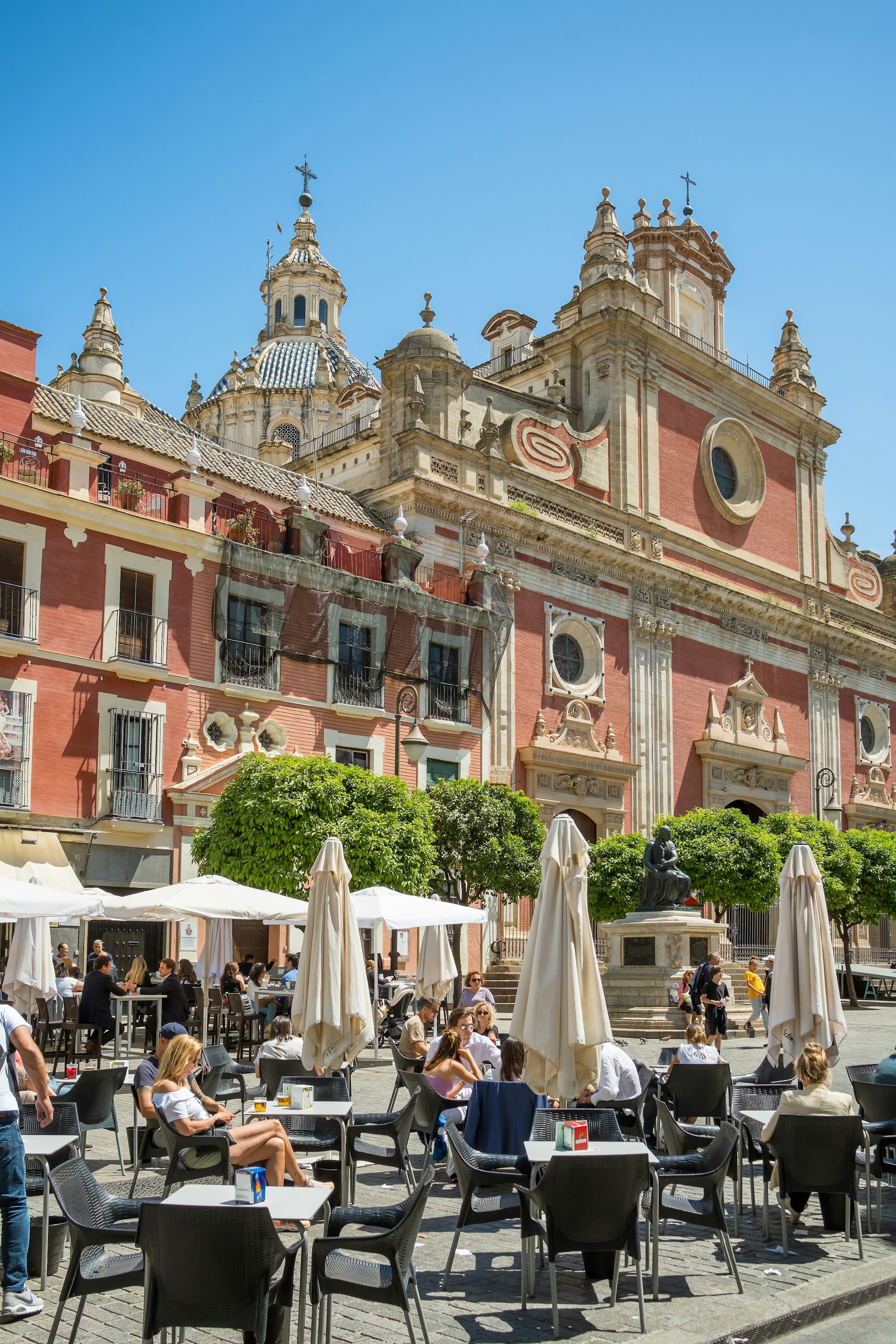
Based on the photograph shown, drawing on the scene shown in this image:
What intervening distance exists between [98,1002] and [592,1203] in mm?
9961

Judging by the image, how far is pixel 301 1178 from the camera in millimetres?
7301

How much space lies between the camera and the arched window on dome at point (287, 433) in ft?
179

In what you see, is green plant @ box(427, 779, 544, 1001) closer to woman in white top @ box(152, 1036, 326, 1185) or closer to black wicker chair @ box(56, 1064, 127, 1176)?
black wicker chair @ box(56, 1064, 127, 1176)

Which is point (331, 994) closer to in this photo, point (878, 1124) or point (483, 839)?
point (878, 1124)

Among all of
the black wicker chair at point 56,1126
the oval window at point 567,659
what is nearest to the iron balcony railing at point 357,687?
the oval window at point 567,659

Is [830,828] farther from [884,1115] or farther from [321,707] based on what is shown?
[884,1115]

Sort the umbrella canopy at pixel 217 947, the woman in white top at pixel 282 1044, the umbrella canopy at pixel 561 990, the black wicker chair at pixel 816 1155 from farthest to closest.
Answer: the umbrella canopy at pixel 217 947 → the woman in white top at pixel 282 1044 → the umbrella canopy at pixel 561 990 → the black wicker chair at pixel 816 1155

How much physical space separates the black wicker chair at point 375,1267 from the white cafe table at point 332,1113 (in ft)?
8.07

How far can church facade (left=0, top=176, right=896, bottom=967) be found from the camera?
23.1 metres

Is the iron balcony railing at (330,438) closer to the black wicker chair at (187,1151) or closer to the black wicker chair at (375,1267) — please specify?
the black wicker chair at (187,1151)

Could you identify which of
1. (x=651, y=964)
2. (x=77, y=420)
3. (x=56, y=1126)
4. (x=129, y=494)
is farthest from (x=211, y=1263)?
(x=129, y=494)

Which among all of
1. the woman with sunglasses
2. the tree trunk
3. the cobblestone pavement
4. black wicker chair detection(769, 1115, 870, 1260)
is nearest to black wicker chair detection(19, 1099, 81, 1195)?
the cobblestone pavement

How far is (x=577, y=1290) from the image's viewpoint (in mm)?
6961

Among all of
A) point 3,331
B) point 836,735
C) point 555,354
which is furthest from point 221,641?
point 836,735
